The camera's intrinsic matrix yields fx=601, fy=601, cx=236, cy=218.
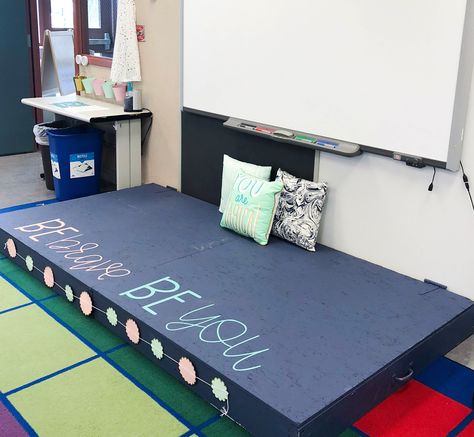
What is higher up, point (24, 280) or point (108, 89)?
point (108, 89)

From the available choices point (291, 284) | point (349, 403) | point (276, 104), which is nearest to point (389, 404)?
point (349, 403)

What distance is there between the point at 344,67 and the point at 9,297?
2.10 meters

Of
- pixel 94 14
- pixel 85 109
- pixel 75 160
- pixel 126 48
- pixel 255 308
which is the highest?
pixel 94 14

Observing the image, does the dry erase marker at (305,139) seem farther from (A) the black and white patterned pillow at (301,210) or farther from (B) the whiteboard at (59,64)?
(B) the whiteboard at (59,64)

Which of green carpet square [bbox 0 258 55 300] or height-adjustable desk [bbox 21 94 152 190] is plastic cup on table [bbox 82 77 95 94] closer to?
height-adjustable desk [bbox 21 94 152 190]

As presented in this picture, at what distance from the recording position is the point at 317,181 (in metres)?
3.34

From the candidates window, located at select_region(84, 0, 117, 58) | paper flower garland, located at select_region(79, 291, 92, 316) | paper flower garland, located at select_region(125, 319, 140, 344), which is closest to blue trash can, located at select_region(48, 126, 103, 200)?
window, located at select_region(84, 0, 117, 58)

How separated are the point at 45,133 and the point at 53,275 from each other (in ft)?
6.35

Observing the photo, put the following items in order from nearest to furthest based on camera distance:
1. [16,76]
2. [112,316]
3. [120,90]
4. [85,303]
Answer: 1. [112,316]
2. [85,303]
3. [120,90]
4. [16,76]

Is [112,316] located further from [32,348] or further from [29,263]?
[29,263]

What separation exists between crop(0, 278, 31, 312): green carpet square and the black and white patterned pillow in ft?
4.66

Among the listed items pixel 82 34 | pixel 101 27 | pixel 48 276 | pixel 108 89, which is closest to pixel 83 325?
pixel 48 276

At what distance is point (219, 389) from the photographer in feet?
7.24

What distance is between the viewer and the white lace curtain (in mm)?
4266
